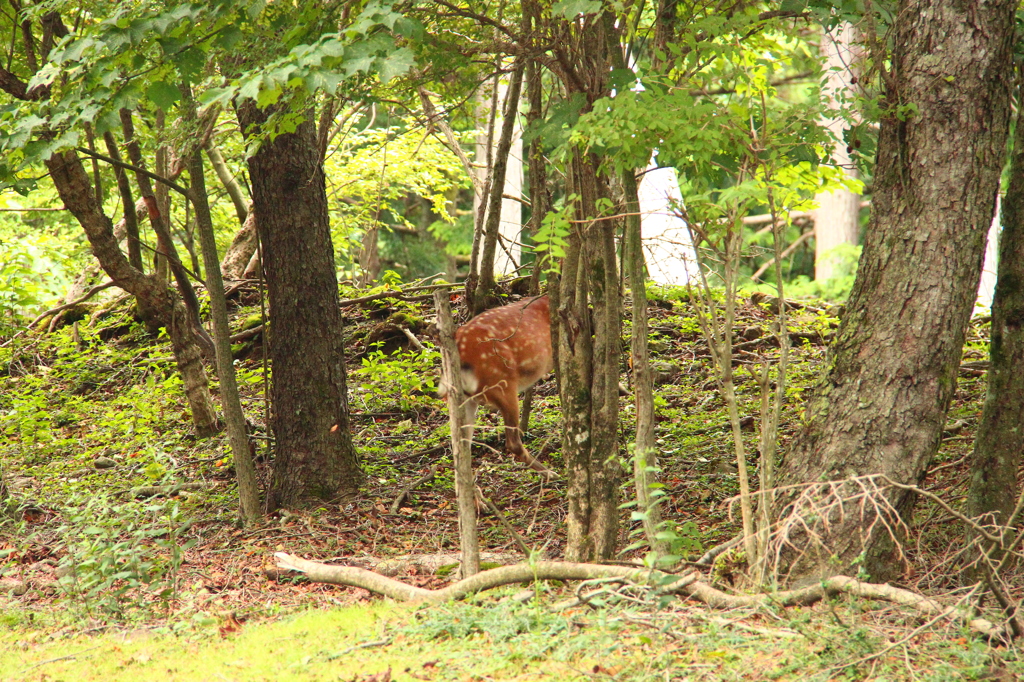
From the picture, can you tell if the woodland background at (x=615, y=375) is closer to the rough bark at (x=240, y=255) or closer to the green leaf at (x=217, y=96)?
the green leaf at (x=217, y=96)

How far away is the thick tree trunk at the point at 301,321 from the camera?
6.21 m

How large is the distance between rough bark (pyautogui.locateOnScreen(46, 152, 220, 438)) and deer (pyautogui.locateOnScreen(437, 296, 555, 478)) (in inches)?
92.3

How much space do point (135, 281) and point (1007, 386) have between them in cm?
599

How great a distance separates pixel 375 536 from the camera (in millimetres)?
5766

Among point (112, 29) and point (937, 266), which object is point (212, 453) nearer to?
point (112, 29)

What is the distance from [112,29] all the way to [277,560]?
2.87 m

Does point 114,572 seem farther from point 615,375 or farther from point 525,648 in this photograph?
point 615,375

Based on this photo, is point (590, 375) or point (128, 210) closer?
point (590, 375)

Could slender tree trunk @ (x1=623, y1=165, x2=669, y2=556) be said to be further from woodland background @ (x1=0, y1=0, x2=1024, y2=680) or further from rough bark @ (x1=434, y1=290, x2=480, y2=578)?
rough bark @ (x1=434, y1=290, x2=480, y2=578)

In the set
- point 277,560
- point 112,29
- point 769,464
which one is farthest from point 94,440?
point 769,464

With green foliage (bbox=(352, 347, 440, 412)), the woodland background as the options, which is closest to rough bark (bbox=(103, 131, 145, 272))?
the woodland background

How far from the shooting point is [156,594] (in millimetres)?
4898

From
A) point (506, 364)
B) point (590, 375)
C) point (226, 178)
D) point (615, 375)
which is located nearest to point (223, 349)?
point (506, 364)

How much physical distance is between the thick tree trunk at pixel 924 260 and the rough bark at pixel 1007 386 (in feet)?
1.30
